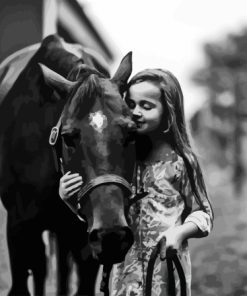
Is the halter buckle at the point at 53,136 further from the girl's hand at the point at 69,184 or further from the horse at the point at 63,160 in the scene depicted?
the girl's hand at the point at 69,184

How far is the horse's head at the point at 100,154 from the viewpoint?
5.85ft

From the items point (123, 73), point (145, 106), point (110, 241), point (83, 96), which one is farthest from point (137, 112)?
point (110, 241)

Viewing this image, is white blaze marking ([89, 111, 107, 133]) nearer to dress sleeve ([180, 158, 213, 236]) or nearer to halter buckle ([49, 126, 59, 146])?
halter buckle ([49, 126, 59, 146])

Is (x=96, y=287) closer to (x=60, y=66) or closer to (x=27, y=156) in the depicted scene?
(x=27, y=156)

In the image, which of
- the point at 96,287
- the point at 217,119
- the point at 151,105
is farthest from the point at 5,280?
the point at 217,119

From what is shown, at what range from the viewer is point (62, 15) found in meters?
2.24

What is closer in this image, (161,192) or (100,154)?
(100,154)

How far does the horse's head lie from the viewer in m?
1.78

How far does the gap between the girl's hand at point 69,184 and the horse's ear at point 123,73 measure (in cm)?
33

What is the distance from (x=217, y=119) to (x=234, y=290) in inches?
24.8

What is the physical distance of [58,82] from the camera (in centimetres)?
196

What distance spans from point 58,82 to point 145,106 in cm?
32

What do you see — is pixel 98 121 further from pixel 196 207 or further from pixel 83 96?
pixel 196 207

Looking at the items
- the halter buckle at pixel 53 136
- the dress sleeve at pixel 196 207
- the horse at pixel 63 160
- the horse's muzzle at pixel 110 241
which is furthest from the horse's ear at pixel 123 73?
the horse's muzzle at pixel 110 241
